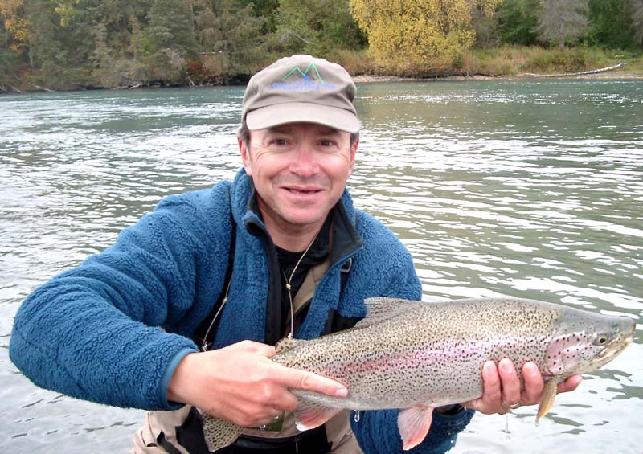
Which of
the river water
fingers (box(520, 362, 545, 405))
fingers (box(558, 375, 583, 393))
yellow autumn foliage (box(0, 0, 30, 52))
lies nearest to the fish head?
fingers (box(558, 375, 583, 393))

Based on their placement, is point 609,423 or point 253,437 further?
point 609,423

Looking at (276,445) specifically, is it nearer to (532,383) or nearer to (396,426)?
(396,426)

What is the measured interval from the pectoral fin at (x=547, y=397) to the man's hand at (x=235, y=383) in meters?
1.14

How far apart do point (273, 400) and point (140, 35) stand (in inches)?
2732

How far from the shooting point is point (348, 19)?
7362cm

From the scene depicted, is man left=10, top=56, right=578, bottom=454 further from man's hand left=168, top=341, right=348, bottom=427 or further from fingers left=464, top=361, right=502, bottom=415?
man's hand left=168, top=341, right=348, bottom=427

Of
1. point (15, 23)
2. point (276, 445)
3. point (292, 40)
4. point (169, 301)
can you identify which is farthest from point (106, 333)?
point (15, 23)

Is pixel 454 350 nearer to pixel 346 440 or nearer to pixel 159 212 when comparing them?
pixel 346 440

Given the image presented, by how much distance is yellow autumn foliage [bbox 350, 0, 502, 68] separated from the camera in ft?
194

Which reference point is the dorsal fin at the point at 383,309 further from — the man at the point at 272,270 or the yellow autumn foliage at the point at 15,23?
the yellow autumn foliage at the point at 15,23

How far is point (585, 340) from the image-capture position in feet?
9.33

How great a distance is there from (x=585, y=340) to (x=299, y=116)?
5.13 feet

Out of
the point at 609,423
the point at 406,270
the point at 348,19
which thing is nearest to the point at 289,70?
the point at 406,270

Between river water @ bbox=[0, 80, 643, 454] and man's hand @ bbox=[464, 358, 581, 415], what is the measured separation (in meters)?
2.13
